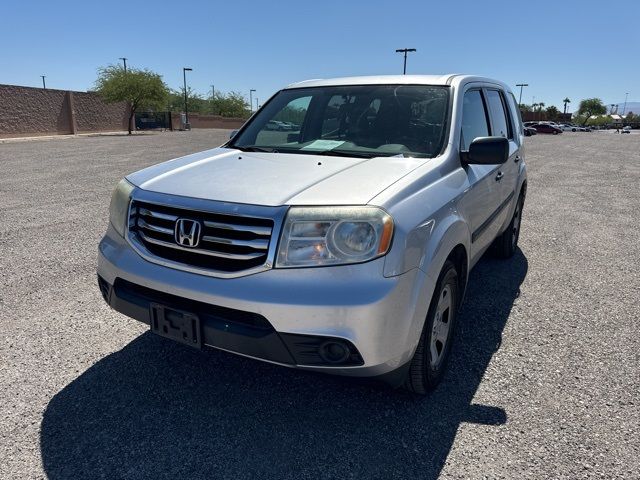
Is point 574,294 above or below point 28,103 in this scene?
below

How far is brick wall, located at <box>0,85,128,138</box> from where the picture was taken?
114 feet

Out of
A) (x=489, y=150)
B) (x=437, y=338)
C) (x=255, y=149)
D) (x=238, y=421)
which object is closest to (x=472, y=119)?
(x=489, y=150)

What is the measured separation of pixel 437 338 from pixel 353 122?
5.50 ft

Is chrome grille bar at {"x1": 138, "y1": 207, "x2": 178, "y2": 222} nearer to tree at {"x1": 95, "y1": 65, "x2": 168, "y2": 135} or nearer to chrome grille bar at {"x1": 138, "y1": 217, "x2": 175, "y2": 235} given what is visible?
chrome grille bar at {"x1": 138, "y1": 217, "x2": 175, "y2": 235}

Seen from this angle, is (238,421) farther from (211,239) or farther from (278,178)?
(278,178)

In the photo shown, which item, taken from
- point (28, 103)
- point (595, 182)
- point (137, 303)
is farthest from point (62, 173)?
point (28, 103)

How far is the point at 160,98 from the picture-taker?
150 ft

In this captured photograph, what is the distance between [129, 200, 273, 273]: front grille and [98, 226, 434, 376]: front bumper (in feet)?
0.28

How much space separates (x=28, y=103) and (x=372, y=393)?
41.8 metres

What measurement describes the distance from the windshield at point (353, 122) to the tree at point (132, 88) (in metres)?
43.6

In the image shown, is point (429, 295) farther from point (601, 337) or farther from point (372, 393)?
point (601, 337)

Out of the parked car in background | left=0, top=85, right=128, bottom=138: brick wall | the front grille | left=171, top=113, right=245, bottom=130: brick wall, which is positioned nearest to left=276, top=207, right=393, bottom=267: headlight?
the front grille

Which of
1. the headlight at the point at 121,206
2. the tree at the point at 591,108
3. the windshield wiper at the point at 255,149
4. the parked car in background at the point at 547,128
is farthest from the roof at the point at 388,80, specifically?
the tree at the point at 591,108

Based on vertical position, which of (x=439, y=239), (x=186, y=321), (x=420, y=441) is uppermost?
(x=439, y=239)
